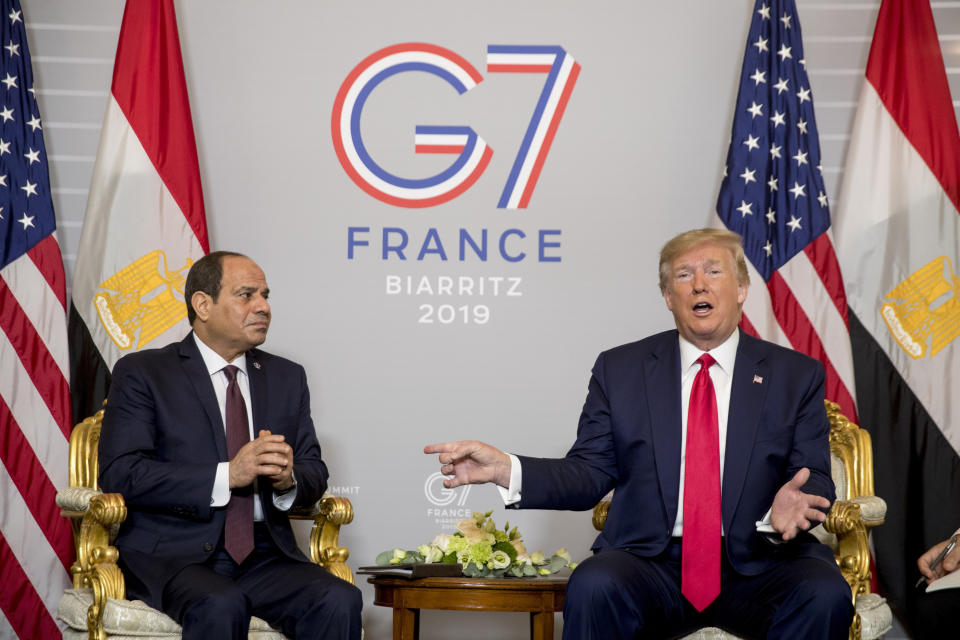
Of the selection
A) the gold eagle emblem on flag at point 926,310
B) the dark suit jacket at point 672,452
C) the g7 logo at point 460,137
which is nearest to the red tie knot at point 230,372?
the dark suit jacket at point 672,452

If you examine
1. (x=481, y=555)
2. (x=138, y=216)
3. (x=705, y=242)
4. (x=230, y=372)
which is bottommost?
(x=481, y=555)

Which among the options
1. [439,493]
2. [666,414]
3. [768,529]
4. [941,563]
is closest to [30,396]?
[439,493]

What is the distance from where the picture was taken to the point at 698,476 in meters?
3.03

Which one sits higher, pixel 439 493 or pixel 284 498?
pixel 284 498

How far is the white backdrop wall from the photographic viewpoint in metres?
4.94

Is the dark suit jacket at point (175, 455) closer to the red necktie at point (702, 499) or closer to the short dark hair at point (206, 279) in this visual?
the short dark hair at point (206, 279)

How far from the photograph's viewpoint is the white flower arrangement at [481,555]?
3.55 m

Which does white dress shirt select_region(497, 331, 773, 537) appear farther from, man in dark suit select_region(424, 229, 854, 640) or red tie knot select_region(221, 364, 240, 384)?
red tie knot select_region(221, 364, 240, 384)

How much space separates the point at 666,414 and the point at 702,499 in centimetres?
28

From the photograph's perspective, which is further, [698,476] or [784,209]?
[784,209]

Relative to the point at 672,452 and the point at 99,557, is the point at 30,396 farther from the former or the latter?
the point at 672,452

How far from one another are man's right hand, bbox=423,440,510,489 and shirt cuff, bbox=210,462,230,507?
82 cm

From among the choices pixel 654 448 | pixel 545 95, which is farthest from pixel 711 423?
pixel 545 95

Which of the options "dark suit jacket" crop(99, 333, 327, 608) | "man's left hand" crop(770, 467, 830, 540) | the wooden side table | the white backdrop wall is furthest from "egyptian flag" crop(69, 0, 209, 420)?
"man's left hand" crop(770, 467, 830, 540)
